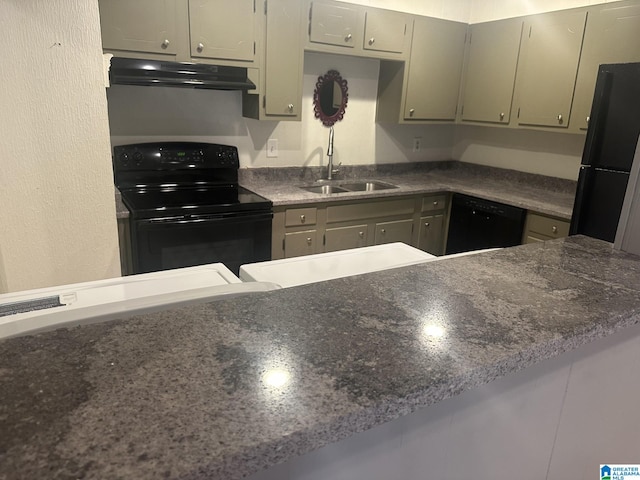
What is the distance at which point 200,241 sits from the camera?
265 cm

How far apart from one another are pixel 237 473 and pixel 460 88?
383 centimetres

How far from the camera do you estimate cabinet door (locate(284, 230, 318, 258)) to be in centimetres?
303

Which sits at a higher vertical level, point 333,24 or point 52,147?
point 333,24

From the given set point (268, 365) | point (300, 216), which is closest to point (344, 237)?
point (300, 216)

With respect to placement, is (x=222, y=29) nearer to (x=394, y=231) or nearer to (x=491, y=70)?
(x=394, y=231)

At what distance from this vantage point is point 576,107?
3.07 m

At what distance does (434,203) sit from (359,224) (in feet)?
2.34

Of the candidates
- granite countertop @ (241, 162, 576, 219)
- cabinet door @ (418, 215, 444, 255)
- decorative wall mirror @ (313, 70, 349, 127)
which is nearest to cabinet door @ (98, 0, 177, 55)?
granite countertop @ (241, 162, 576, 219)

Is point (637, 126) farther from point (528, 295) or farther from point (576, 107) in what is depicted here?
point (528, 295)

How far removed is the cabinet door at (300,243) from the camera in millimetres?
3027

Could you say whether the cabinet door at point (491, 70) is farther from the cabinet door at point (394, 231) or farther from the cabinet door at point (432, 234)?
the cabinet door at point (394, 231)

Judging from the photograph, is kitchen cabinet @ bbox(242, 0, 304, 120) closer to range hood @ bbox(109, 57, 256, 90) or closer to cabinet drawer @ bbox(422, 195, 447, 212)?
range hood @ bbox(109, 57, 256, 90)

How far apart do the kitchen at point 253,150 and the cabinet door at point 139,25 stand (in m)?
0.62

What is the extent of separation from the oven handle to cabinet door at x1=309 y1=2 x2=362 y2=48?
1.22 m
